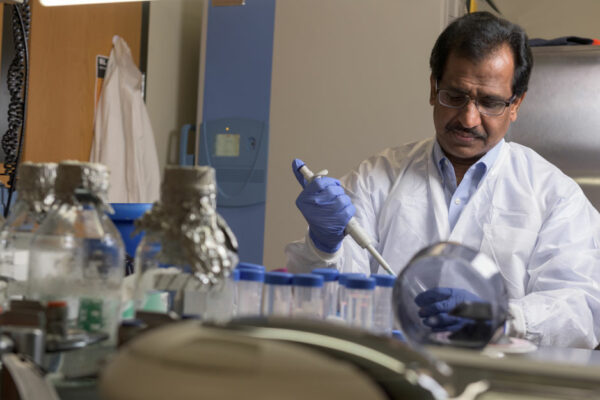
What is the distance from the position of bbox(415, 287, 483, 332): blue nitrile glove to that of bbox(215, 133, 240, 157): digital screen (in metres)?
2.53

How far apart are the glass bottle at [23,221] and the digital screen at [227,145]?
7.99ft

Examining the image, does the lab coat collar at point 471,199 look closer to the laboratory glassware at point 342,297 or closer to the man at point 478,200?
the man at point 478,200

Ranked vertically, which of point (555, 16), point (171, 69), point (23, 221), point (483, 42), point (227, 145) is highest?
point (555, 16)

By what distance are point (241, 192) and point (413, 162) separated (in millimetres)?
1388

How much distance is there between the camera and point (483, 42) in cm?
194

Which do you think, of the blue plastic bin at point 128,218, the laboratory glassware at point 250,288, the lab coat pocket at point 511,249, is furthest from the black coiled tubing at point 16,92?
the lab coat pocket at point 511,249

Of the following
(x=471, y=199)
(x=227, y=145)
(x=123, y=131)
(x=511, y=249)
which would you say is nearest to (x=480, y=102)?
(x=471, y=199)

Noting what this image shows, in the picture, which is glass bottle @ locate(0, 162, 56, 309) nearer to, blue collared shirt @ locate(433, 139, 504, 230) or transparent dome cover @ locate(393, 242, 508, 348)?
transparent dome cover @ locate(393, 242, 508, 348)

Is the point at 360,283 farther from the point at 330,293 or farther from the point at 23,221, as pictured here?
the point at 23,221

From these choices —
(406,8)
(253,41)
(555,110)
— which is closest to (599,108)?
(555,110)

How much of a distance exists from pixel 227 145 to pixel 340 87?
2.12 feet

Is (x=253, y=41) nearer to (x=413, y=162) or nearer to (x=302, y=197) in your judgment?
(x=413, y=162)

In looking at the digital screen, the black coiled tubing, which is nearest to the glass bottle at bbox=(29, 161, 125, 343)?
the black coiled tubing

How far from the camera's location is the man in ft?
5.94
